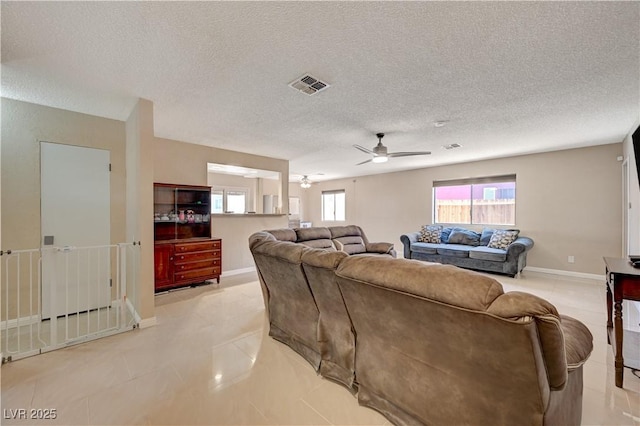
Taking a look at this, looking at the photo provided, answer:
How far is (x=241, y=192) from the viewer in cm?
879

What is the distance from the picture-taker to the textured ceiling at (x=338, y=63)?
5.52 ft

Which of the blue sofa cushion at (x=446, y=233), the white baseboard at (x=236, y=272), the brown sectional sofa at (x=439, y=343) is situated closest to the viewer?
the brown sectional sofa at (x=439, y=343)

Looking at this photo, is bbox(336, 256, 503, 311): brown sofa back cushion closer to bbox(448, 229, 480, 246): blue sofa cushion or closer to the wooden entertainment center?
the wooden entertainment center

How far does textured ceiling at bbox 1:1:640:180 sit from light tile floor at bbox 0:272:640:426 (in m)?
2.51

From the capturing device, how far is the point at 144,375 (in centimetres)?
210

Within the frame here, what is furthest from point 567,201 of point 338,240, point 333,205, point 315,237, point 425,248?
point 333,205

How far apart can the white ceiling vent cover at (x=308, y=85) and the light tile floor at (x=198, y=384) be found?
8.26 ft

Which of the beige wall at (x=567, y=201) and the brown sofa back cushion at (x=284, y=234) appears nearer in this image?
the brown sofa back cushion at (x=284, y=234)

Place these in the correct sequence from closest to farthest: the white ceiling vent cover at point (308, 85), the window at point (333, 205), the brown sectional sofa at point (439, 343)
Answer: the brown sectional sofa at point (439, 343), the white ceiling vent cover at point (308, 85), the window at point (333, 205)

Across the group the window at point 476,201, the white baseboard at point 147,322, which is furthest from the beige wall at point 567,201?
the white baseboard at point 147,322

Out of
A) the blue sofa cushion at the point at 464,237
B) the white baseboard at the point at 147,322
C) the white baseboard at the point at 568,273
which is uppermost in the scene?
the blue sofa cushion at the point at 464,237

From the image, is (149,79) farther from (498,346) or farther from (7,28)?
(498,346)

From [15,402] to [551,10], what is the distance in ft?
14.1

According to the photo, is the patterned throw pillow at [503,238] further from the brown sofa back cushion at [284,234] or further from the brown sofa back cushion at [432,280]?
the brown sofa back cushion at [432,280]
